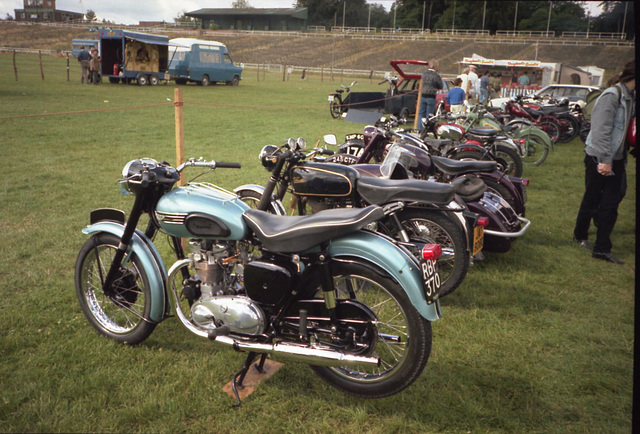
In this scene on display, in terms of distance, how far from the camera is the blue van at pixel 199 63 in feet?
88.2

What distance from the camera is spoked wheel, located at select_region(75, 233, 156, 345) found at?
3287mm

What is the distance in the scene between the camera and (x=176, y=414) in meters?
2.73

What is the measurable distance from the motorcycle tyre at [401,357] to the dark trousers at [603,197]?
12.1 feet

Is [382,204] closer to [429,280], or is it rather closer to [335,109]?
[429,280]

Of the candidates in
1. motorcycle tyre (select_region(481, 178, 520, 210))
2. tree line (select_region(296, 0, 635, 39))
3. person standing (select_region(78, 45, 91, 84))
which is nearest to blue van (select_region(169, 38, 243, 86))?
person standing (select_region(78, 45, 91, 84))

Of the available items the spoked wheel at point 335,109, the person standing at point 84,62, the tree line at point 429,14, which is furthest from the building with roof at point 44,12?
the spoked wheel at point 335,109

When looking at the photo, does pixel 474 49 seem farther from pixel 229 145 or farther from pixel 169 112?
pixel 229 145

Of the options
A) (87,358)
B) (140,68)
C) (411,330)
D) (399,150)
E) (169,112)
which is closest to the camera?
(411,330)

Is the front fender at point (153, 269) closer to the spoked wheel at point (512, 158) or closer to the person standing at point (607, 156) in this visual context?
the person standing at point (607, 156)

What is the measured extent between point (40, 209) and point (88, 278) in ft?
10.4

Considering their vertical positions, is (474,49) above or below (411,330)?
above

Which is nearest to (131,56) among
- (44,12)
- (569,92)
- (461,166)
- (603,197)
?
(569,92)

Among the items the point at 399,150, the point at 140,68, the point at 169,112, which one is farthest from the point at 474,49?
the point at 399,150

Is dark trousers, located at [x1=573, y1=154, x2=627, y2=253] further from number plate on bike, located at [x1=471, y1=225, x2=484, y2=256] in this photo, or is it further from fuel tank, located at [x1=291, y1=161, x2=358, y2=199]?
fuel tank, located at [x1=291, y1=161, x2=358, y2=199]
